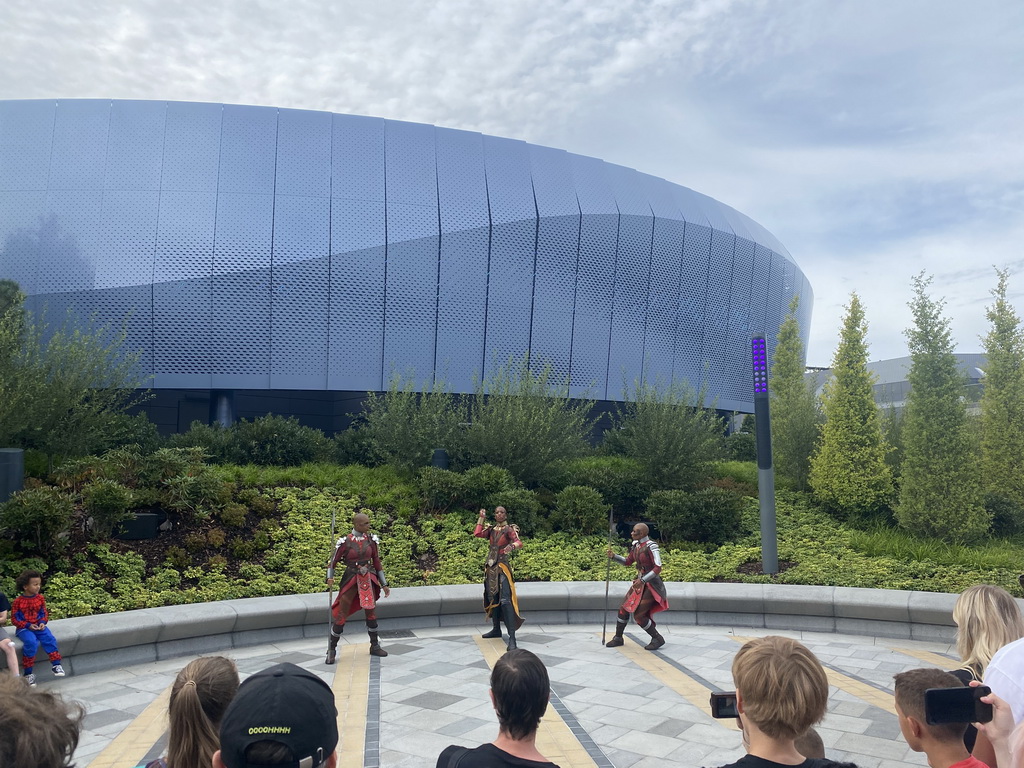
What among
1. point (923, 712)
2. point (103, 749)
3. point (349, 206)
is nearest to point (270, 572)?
point (103, 749)

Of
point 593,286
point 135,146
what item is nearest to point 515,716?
point 593,286

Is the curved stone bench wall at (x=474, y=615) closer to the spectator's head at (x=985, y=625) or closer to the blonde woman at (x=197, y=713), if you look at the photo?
the blonde woman at (x=197, y=713)

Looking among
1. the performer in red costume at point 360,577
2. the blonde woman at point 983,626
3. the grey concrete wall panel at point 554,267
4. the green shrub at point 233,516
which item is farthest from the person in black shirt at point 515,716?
the grey concrete wall panel at point 554,267

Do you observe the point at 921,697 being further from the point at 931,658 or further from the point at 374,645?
the point at 931,658

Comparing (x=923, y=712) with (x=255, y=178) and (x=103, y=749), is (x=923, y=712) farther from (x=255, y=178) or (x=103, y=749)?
(x=255, y=178)

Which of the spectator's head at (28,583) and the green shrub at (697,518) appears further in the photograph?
the green shrub at (697,518)

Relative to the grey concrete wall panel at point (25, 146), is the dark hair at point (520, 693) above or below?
below

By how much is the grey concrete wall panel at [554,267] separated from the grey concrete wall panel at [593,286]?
0.27m

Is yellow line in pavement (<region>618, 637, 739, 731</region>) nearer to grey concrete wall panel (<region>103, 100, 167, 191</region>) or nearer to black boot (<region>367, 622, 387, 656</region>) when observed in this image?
black boot (<region>367, 622, 387, 656</region>)

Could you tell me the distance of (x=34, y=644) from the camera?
7.78 metres

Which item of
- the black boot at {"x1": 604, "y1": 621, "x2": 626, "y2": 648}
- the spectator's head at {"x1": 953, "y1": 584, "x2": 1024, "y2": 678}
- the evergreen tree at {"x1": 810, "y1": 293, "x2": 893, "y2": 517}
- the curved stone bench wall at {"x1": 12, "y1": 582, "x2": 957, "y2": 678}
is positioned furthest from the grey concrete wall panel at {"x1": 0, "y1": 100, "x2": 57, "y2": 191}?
the spectator's head at {"x1": 953, "y1": 584, "x2": 1024, "y2": 678}

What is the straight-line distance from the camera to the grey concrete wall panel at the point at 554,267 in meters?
25.5

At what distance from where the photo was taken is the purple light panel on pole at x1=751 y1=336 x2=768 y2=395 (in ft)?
44.8

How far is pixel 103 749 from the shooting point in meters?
5.86
